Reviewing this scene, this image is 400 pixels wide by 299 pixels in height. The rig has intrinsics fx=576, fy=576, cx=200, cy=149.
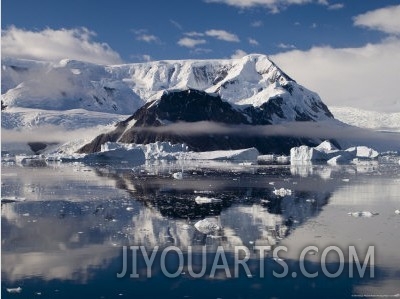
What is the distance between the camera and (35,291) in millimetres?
18922

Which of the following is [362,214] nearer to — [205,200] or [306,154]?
[205,200]

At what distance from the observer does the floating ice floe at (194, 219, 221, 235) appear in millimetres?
28547

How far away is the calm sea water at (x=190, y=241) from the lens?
19.7 metres

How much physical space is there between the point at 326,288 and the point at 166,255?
699 cm

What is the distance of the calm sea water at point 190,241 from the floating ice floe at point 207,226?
0.97 feet

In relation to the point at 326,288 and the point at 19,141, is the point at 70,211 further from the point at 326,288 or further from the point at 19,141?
the point at 19,141

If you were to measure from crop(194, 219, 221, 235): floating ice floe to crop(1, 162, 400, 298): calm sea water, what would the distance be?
30 cm

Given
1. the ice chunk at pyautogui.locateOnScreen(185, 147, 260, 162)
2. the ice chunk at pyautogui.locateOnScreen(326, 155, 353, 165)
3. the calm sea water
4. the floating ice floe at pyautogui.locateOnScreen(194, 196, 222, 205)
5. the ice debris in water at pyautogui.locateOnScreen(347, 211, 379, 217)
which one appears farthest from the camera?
the ice chunk at pyautogui.locateOnScreen(185, 147, 260, 162)

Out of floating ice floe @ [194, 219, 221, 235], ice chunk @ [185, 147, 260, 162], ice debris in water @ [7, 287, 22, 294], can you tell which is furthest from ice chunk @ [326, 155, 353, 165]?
ice debris in water @ [7, 287, 22, 294]

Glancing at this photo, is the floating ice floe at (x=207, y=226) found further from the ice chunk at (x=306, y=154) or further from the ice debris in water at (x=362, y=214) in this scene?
the ice chunk at (x=306, y=154)

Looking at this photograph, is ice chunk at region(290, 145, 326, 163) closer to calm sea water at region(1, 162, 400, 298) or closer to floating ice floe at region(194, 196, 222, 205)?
calm sea water at region(1, 162, 400, 298)

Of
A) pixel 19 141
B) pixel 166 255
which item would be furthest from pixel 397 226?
pixel 19 141

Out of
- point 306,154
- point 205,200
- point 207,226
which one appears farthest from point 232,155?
point 207,226

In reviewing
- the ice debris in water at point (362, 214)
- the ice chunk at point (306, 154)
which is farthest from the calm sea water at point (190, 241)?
the ice chunk at point (306, 154)
